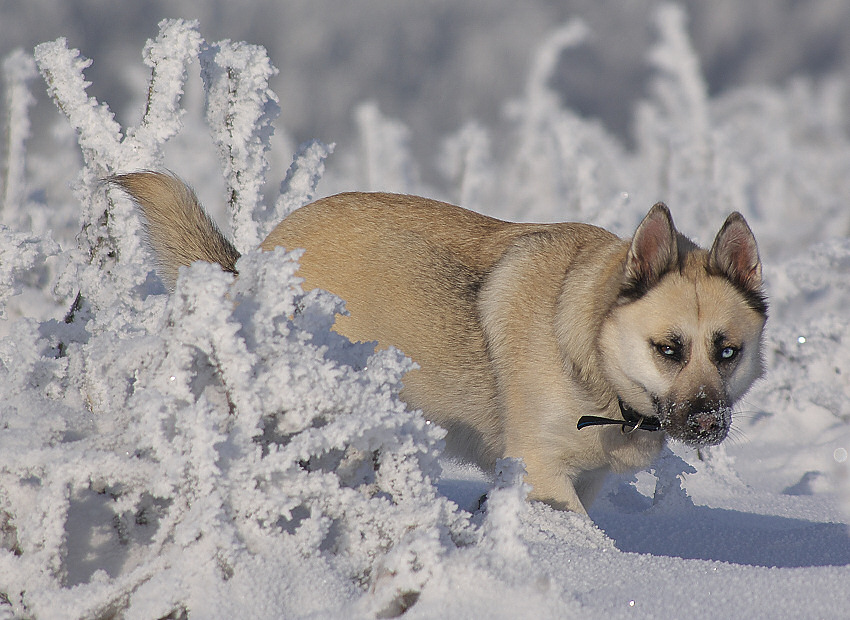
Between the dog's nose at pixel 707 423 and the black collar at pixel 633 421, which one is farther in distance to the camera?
the black collar at pixel 633 421

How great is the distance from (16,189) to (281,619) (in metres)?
5.54

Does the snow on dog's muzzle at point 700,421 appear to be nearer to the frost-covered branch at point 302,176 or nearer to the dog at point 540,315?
the dog at point 540,315

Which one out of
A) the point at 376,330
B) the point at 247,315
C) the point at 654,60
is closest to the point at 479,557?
the point at 247,315

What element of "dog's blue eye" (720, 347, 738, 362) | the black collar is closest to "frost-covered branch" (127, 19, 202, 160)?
the black collar

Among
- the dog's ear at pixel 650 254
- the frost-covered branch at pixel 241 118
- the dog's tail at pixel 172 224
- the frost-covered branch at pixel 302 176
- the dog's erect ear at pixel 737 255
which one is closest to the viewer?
the dog's ear at pixel 650 254

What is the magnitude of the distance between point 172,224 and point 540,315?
1446 mm

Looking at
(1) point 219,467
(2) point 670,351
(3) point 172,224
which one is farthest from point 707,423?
(3) point 172,224

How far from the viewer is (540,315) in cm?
320

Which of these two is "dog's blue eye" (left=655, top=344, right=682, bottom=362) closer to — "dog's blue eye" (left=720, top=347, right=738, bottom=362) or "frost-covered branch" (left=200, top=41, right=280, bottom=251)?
"dog's blue eye" (left=720, top=347, right=738, bottom=362)

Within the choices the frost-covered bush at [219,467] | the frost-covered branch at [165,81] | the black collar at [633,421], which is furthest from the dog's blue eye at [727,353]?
the frost-covered branch at [165,81]

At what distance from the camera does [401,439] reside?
1.98 metres

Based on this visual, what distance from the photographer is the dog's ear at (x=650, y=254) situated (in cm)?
290

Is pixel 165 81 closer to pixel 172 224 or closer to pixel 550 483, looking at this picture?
pixel 172 224

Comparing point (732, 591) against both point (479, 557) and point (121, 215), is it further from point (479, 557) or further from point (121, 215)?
point (121, 215)
